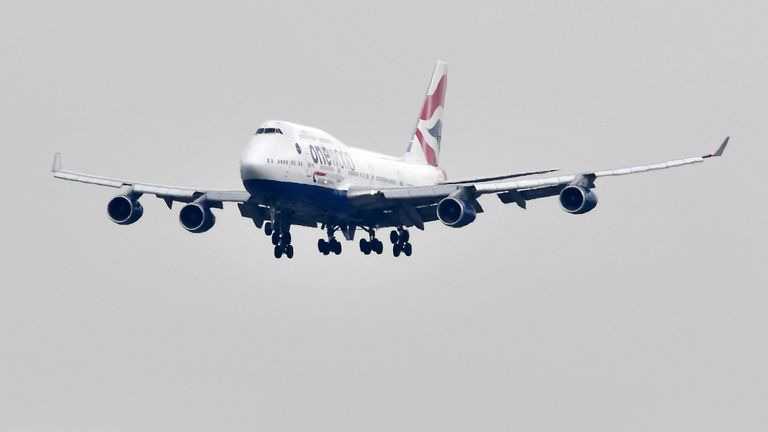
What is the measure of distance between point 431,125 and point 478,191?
21.2m

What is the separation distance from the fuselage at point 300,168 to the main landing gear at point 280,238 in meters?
2.34

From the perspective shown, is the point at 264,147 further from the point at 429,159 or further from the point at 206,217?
the point at 429,159

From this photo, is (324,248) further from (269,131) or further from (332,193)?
(269,131)

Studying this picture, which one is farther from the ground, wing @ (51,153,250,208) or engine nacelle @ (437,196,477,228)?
wing @ (51,153,250,208)

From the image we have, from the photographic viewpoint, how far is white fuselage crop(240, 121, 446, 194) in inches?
3354

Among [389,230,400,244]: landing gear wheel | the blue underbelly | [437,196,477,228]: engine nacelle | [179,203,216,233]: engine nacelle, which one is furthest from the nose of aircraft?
[389,230,400,244]: landing gear wheel

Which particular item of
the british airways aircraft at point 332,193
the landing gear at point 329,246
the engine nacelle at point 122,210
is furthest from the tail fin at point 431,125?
the engine nacelle at point 122,210

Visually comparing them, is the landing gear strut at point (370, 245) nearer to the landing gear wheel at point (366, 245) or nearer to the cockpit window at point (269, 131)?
the landing gear wheel at point (366, 245)

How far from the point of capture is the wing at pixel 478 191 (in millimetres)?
85312

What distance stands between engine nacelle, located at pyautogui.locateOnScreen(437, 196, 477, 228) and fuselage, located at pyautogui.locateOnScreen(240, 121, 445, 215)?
5.13m

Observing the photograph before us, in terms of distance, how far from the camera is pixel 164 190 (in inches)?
3656

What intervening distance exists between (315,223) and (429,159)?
1451 cm

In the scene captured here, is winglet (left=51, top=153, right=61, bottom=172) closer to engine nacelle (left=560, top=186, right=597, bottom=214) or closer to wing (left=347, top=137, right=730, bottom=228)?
wing (left=347, top=137, right=730, bottom=228)

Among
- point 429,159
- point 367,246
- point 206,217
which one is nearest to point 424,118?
point 429,159
